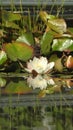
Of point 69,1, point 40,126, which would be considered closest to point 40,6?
point 69,1

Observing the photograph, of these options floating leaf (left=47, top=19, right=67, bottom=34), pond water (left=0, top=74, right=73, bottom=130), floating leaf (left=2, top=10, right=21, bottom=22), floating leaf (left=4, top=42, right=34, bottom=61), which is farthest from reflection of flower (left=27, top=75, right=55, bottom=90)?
floating leaf (left=2, top=10, right=21, bottom=22)

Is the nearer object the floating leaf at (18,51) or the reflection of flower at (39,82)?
the reflection of flower at (39,82)

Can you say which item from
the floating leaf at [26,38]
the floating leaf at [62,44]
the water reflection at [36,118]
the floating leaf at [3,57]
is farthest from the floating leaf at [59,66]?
the water reflection at [36,118]

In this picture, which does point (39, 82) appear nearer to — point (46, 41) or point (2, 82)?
point (2, 82)

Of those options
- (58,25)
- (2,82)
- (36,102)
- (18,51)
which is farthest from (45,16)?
(36,102)

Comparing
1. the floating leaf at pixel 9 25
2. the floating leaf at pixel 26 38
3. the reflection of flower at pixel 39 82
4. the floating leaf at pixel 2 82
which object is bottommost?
the floating leaf at pixel 2 82

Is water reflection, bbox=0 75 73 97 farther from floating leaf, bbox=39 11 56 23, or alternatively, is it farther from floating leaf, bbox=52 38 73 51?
floating leaf, bbox=39 11 56 23

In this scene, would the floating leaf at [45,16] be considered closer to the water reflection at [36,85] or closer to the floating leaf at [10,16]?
the floating leaf at [10,16]

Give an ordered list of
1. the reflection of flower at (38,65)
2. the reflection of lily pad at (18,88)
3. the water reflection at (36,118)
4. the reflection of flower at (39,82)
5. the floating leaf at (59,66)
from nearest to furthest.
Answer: the water reflection at (36,118), the reflection of lily pad at (18,88), the reflection of flower at (39,82), the reflection of flower at (38,65), the floating leaf at (59,66)
